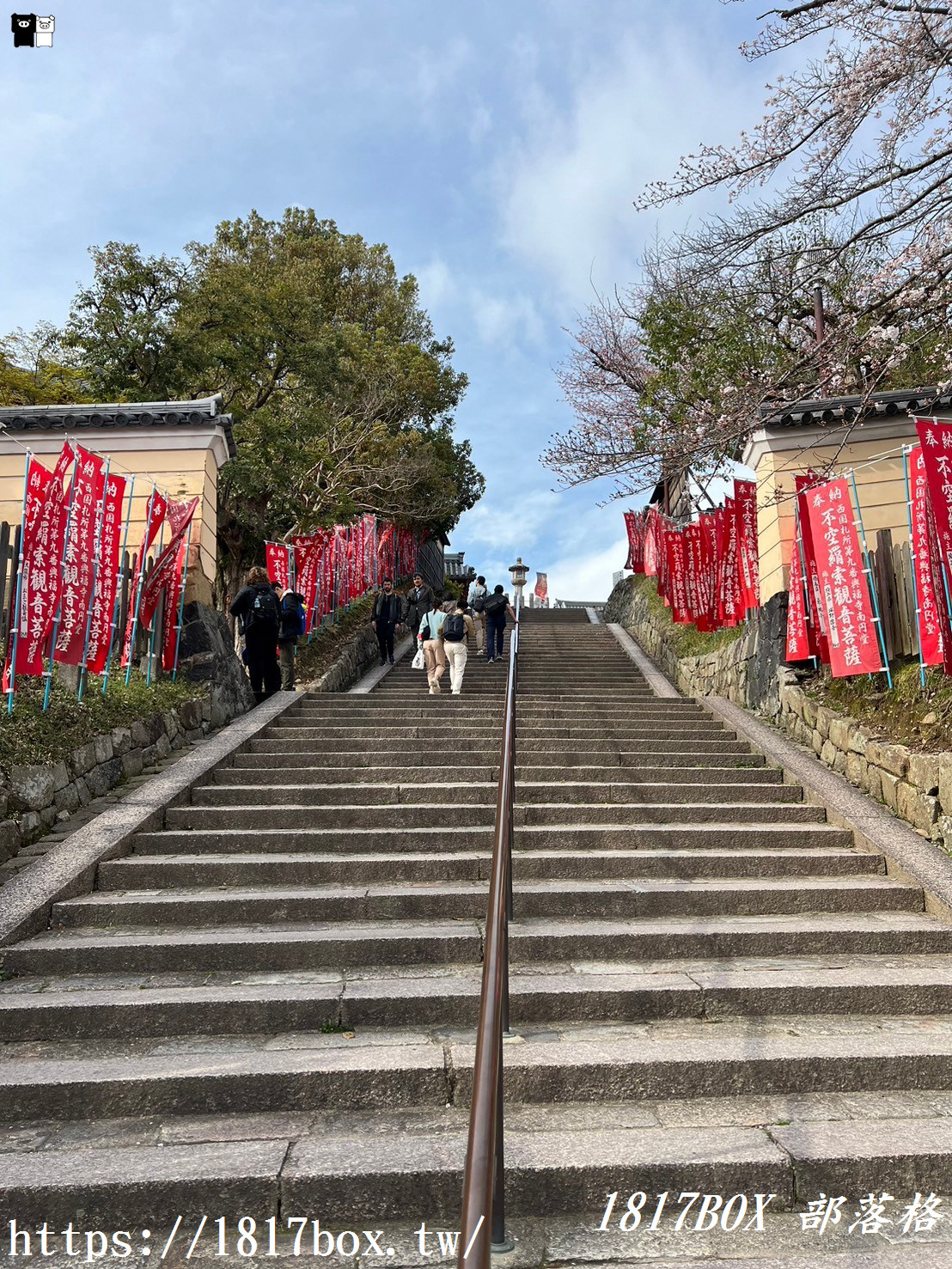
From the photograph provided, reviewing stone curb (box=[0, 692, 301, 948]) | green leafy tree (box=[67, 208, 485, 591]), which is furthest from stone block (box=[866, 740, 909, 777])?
green leafy tree (box=[67, 208, 485, 591])

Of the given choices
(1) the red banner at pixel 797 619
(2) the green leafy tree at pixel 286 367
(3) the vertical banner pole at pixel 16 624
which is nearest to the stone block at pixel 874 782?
(1) the red banner at pixel 797 619

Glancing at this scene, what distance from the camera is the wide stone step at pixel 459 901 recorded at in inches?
192

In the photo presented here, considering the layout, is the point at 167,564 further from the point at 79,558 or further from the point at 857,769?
the point at 857,769

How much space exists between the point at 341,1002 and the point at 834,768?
5268mm

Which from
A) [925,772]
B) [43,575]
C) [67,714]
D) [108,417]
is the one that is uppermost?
[108,417]

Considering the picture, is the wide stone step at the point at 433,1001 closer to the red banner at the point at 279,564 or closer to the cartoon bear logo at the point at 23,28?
the cartoon bear logo at the point at 23,28

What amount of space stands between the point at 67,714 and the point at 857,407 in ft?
26.0

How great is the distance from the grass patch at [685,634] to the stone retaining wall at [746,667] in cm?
10

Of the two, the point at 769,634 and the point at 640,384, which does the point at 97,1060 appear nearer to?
the point at 769,634

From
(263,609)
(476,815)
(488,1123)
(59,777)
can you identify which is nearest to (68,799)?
(59,777)

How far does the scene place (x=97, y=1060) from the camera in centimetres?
362

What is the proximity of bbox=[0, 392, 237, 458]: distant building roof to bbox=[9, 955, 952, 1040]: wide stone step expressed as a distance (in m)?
7.09

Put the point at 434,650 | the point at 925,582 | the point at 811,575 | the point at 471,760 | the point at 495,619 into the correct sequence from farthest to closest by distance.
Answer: the point at 495,619
the point at 434,650
the point at 811,575
the point at 471,760
the point at 925,582

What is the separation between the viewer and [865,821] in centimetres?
620
